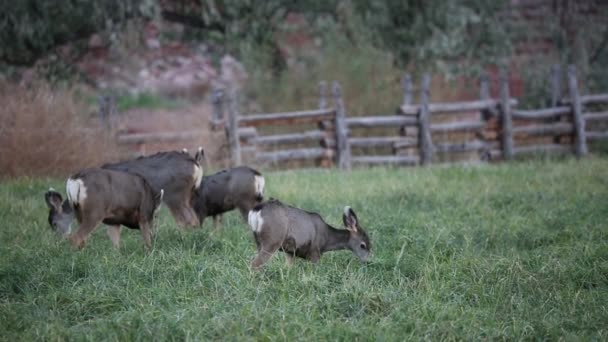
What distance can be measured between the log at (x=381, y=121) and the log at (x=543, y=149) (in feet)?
6.87

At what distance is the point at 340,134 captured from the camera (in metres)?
15.6

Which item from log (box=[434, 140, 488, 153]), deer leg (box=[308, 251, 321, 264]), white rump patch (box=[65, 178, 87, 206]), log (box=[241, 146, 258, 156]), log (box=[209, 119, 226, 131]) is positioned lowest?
deer leg (box=[308, 251, 321, 264])

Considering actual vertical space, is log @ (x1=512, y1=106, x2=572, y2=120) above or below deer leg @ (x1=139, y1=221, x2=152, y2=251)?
above

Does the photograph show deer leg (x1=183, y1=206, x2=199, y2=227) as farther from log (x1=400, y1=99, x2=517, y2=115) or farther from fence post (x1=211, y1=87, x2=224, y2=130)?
log (x1=400, y1=99, x2=517, y2=115)

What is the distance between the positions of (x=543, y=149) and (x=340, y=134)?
12.6 ft

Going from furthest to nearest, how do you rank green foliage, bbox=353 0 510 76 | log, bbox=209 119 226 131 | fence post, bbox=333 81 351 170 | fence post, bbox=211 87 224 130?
1. green foliage, bbox=353 0 510 76
2. fence post, bbox=211 87 224 130
3. fence post, bbox=333 81 351 170
4. log, bbox=209 119 226 131

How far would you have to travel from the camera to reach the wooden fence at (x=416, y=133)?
15.6 m

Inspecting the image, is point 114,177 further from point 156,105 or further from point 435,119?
point 156,105

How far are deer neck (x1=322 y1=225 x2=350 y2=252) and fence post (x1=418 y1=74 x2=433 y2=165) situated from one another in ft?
27.8

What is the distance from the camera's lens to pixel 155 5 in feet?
55.3

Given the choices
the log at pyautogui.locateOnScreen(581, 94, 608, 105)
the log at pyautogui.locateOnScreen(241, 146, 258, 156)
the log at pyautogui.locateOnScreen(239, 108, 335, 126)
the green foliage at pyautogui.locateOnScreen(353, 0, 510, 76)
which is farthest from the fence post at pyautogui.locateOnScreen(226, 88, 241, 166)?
the log at pyautogui.locateOnScreen(581, 94, 608, 105)

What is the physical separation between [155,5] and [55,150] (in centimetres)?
521

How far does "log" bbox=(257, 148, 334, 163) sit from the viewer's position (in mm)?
15297

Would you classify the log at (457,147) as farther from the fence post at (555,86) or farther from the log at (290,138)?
the fence post at (555,86)
